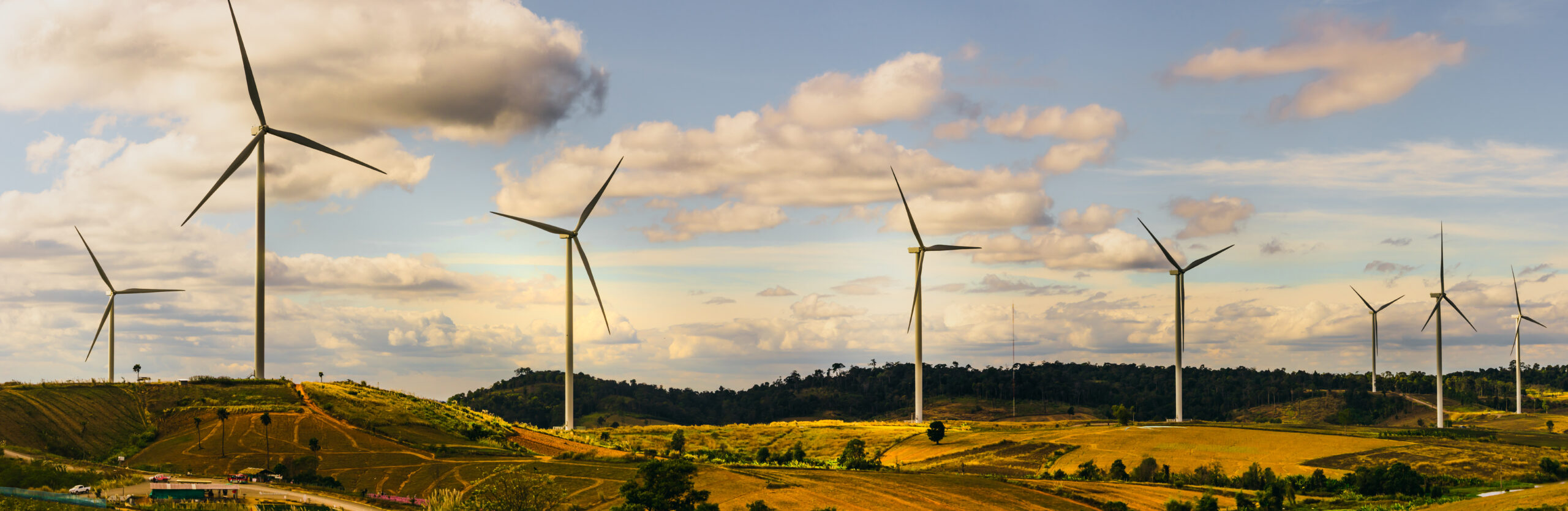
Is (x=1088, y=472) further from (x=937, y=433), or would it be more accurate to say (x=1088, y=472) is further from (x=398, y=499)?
(x=398, y=499)

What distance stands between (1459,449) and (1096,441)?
153 ft

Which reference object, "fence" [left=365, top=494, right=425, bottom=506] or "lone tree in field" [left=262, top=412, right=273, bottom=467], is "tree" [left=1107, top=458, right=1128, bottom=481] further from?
"lone tree in field" [left=262, top=412, right=273, bottom=467]

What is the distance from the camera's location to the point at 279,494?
88.8m

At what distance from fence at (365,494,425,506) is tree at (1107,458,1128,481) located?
269ft

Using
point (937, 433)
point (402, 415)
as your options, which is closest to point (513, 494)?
point (402, 415)

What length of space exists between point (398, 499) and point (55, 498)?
87.2 ft

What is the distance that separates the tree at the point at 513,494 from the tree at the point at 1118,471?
239ft

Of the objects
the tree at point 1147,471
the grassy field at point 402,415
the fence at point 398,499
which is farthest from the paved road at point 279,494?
the tree at point 1147,471

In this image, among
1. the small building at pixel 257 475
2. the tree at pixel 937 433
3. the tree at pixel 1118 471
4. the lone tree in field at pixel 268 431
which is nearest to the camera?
the small building at pixel 257 475

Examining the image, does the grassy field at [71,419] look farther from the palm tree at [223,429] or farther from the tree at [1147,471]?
the tree at [1147,471]

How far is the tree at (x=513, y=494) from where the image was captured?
84.3 m

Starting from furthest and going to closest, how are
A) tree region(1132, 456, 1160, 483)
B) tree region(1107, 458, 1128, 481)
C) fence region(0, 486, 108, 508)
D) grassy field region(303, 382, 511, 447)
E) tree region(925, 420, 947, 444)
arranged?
tree region(925, 420, 947, 444) → tree region(1132, 456, 1160, 483) → tree region(1107, 458, 1128, 481) → grassy field region(303, 382, 511, 447) → fence region(0, 486, 108, 508)

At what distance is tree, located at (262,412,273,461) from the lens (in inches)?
4387

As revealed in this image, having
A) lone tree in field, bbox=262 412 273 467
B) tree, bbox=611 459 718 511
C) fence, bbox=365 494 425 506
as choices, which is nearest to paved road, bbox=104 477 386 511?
fence, bbox=365 494 425 506
